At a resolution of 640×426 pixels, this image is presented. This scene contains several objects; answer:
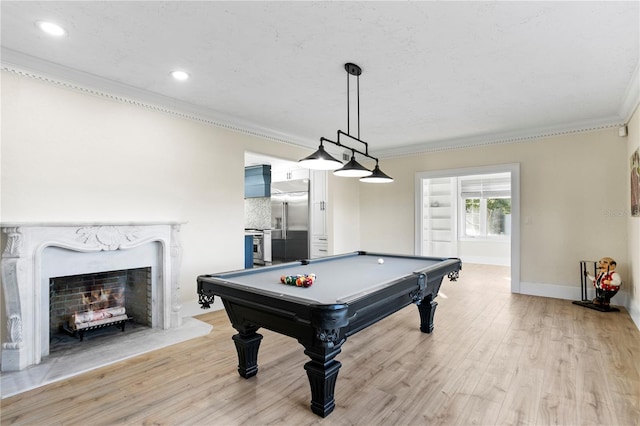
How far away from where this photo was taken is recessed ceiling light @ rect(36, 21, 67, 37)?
2.23m

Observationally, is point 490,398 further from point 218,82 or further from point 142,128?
point 142,128

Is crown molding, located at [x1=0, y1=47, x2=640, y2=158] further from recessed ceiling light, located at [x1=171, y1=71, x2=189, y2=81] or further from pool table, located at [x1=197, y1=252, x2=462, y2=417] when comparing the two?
pool table, located at [x1=197, y1=252, x2=462, y2=417]

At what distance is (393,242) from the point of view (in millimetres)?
6348

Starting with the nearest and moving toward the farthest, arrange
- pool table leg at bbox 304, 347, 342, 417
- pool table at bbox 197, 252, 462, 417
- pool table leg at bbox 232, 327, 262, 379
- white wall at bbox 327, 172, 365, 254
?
pool table at bbox 197, 252, 462, 417 < pool table leg at bbox 304, 347, 342, 417 < pool table leg at bbox 232, 327, 262, 379 < white wall at bbox 327, 172, 365, 254

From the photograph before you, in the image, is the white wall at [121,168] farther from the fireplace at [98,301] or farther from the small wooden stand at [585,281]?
the small wooden stand at [585,281]

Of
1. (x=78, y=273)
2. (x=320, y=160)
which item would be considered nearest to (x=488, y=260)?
(x=320, y=160)

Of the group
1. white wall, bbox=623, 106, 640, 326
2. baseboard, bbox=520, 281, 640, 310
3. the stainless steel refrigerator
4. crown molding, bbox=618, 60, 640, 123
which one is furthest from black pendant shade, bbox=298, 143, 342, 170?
the stainless steel refrigerator

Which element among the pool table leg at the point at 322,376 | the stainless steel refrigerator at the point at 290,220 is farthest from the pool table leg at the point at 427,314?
the stainless steel refrigerator at the point at 290,220

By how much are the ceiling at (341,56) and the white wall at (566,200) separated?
0.47 metres

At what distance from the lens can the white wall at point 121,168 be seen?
8.93 ft

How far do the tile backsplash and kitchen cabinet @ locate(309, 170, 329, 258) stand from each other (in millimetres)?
1604

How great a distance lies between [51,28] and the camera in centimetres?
229

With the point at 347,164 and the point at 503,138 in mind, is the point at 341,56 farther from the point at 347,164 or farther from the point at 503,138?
the point at 503,138

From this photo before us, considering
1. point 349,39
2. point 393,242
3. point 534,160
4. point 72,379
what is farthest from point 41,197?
point 534,160
